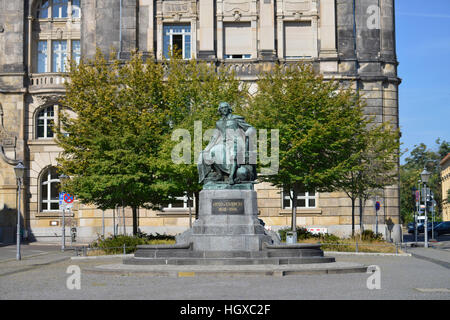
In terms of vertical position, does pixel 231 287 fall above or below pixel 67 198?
below

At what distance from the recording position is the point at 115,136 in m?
31.8

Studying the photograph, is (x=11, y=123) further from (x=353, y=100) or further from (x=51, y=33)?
(x=353, y=100)

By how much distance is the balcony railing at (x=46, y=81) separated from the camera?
4244 centimetres

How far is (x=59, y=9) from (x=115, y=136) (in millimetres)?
16774

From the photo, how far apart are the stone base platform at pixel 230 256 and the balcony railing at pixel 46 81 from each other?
24.8 m

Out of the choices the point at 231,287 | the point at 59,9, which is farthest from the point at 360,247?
the point at 59,9

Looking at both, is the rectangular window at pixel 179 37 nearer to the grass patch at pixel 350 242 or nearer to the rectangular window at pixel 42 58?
the rectangular window at pixel 42 58

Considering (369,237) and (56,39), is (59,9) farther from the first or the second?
(369,237)

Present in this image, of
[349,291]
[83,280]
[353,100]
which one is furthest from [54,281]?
[353,100]

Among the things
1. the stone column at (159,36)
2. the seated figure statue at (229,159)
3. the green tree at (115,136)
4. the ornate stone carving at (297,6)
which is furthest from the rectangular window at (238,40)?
the seated figure statue at (229,159)

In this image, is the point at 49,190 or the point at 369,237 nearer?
the point at 369,237

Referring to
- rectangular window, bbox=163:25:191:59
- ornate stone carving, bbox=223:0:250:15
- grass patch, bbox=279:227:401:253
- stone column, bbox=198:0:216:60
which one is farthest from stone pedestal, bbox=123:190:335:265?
ornate stone carving, bbox=223:0:250:15

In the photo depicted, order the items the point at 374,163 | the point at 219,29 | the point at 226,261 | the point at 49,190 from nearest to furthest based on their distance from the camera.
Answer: the point at 226,261 → the point at 374,163 → the point at 219,29 → the point at 49,190

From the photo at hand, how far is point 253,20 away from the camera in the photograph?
137 feet
